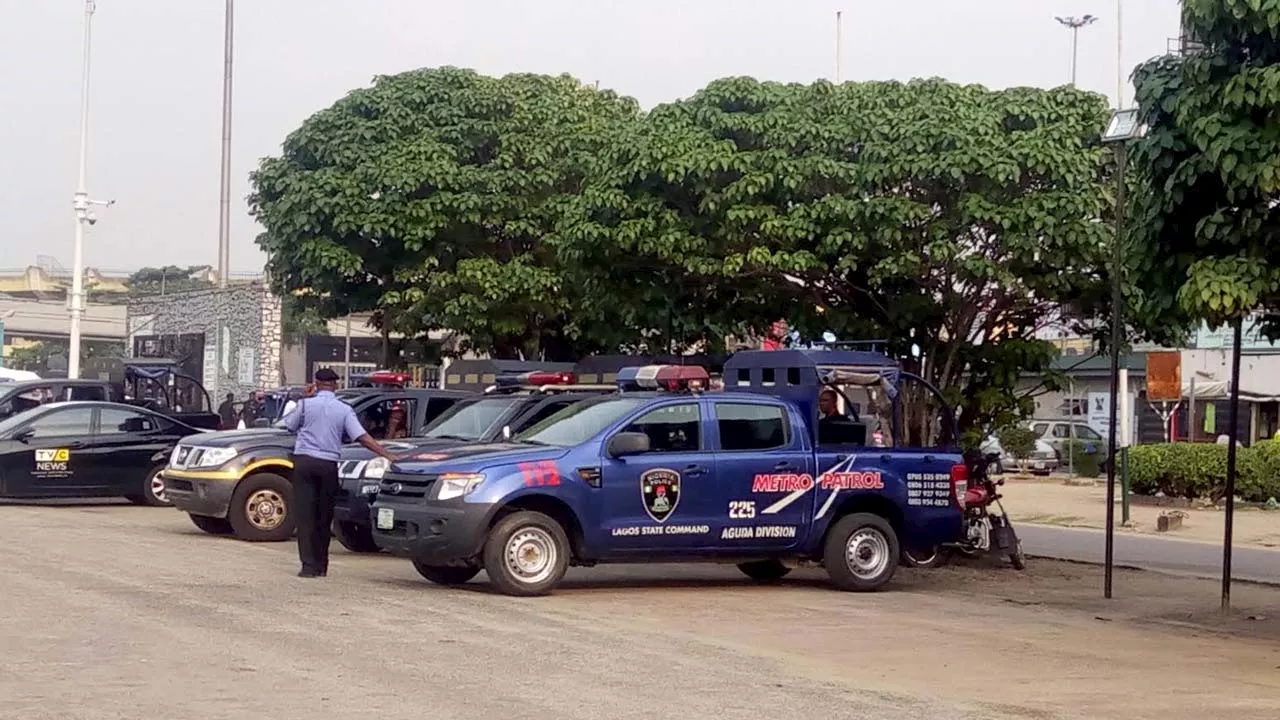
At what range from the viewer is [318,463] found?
14.8 metres

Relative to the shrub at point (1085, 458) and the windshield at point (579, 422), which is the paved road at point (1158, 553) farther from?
the shrub at point (1085, 458)

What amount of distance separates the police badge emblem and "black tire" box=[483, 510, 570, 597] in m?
0.78

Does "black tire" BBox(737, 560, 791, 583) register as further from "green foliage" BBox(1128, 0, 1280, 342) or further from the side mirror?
"green foliage" BBox(1128, 0, 1280, 342)

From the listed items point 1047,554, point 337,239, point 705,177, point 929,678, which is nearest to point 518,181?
point 337,239

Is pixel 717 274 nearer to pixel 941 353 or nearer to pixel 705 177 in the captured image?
pixel 705 177

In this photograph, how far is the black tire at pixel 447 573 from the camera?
14867 millimetres

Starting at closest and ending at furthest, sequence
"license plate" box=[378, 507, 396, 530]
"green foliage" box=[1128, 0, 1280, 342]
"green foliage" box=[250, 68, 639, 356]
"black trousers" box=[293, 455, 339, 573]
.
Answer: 1. "green foliage" box=[1128, 0, 1280, 342]
2. "license plate" box=[378, 507, 396, 530]
3. "black trousers" box=[293, 455, 339, 573]
4. "green foliage" box=[250, 68, 639, 356]

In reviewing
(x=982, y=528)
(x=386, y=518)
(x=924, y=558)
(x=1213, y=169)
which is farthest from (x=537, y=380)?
(x=1213, y=169)

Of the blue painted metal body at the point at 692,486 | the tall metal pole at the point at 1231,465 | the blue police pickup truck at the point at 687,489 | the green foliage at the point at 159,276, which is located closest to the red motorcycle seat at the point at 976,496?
the blue police pickup truck at the point at 687,489

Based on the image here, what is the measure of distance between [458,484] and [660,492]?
1.76 m

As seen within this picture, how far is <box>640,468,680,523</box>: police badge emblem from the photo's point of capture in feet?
47.4

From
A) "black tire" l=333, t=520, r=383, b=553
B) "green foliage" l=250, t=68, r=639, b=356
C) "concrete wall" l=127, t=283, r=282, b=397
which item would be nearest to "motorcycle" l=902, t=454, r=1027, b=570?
"black tire" l=333, t=520, r=383, b=553

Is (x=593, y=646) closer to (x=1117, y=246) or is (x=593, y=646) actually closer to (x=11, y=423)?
(x=1117, y=246)

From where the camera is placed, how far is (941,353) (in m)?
19.8
